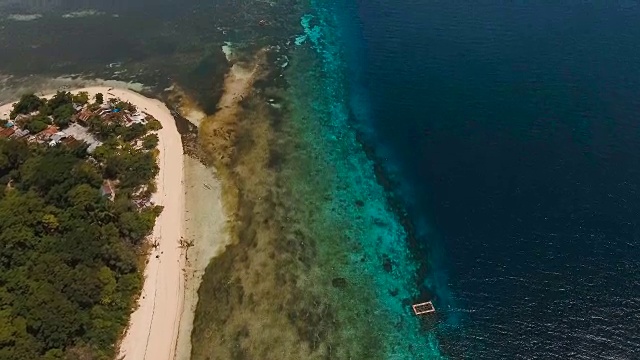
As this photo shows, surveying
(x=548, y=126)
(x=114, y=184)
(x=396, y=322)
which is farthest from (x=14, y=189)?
(x=548, y=126)

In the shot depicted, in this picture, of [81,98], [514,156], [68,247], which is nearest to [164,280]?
[68,247]

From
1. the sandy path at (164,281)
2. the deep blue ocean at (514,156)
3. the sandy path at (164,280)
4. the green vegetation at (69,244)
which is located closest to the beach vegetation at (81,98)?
the green vegetation at (69,244)

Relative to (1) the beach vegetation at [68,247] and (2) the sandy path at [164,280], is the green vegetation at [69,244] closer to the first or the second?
(1) the beach vegetation at [68,247]

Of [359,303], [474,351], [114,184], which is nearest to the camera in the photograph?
[474,351]

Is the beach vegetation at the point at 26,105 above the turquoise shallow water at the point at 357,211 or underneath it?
underneath

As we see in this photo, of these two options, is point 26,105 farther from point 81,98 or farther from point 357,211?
point 357,211

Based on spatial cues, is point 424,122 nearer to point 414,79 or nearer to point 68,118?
point 414,79
